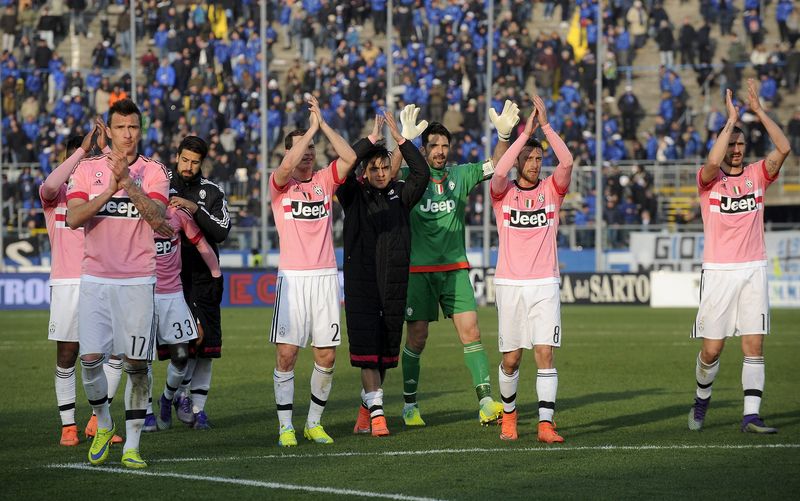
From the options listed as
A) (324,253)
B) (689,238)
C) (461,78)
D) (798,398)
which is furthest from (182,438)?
(461,78)

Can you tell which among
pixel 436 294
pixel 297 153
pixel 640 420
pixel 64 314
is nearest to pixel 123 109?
pixel 297 153

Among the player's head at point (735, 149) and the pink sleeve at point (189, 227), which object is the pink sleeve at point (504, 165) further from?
the pink sleeve at point (189, 227)

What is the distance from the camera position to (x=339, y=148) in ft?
33.3

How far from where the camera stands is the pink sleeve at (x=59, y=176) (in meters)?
9.61

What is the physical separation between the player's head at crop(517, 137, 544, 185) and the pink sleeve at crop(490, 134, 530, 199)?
8 cm

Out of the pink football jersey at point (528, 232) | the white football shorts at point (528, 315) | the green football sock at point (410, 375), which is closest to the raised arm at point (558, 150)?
the pink football jersey at point (528, 232)

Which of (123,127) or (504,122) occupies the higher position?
(504,122)

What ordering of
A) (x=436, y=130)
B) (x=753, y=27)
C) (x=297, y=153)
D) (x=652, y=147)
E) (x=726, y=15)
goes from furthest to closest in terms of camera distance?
(x=726, y=15) → (x=753, y=27) → (x=652, y=147) → (x=436, y=130) → (x=297, y=153)

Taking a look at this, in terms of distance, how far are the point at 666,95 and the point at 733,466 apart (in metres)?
29.7

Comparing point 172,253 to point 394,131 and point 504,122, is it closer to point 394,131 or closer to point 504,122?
point 394,131

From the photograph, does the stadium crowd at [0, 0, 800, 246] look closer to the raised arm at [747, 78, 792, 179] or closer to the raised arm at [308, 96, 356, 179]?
the raised arm at [747, 78, 792, 179]

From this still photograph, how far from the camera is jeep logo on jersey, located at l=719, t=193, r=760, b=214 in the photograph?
11.0 meters

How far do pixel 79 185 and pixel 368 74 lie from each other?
2957 centimetres

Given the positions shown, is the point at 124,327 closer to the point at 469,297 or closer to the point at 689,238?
the point at 469,297
